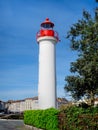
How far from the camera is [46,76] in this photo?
42.2 metres

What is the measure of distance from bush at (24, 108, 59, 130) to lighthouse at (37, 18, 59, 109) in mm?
6619

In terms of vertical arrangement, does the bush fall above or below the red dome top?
below

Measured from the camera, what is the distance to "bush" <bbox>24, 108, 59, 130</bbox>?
2580 centimetres

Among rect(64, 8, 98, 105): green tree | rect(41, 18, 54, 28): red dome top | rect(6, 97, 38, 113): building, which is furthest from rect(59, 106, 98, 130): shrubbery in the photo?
rect(6, 97, 38, 113): building

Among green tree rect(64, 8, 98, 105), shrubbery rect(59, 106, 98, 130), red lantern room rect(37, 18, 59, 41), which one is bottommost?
shrubbery rect(59, 106, 98, 130)

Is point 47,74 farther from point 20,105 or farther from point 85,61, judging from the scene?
point 20,105

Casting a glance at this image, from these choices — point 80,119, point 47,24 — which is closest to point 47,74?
point 47,24

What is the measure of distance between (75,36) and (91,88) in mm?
3734

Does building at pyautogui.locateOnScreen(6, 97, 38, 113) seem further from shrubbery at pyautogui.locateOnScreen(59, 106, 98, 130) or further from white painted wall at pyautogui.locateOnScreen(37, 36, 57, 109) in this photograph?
shrubbery at pyautogui.locateOnScreen(59, 106, 98, 130)

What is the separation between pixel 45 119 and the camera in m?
28.2

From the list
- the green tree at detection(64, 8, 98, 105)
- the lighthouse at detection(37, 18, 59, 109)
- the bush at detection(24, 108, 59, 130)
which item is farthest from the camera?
the lighthouse at detection(37, 18, 59, 109)

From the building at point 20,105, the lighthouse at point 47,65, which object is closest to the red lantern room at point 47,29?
the lighthouse at point 47,65

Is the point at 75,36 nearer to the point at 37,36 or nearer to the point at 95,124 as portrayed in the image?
the point at 95,124

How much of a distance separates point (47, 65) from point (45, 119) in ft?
49.4
